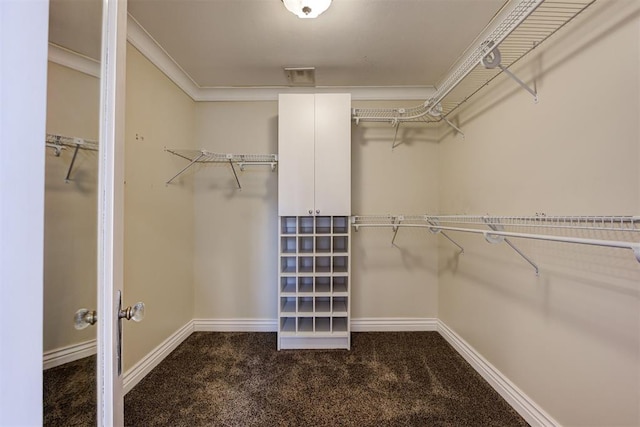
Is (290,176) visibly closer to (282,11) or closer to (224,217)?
(224,217)

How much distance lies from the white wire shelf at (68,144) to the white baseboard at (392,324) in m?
2.35

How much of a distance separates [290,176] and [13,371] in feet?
A: 5.98

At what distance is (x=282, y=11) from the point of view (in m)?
1.54

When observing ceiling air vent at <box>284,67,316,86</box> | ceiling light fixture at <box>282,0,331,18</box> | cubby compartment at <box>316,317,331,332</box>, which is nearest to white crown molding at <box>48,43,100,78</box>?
ceiling light fixture at <box>282,0,331,18</box>

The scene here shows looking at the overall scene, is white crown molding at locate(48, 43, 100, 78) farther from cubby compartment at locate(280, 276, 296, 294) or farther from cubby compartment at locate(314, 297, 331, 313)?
cubby compartment at locate(314, 297, 331, 313)

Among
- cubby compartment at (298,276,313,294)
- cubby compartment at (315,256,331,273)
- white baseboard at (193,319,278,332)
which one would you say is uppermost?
cubby compartment at (315,256,331,273)

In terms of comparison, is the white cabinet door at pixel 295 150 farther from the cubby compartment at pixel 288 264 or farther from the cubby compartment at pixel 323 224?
the cubby compartment at pixel 288 264

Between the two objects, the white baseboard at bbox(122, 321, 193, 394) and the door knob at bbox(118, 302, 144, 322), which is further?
the white baseboard at bbox(122, 321, 193, 394)

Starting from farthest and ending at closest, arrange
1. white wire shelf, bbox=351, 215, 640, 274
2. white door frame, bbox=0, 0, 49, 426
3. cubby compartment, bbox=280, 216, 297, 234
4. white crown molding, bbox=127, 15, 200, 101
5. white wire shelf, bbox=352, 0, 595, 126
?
cubby compartment, bbox=280, 216, 297, 234, white crown molding, bbox=127, 15, 200, 101, white wire shelf, bbox=352, 0, 595, 126, white wire shelf, bbox=351, 215, 640, 274, white door frame, bbox=0, 0, 49, 426

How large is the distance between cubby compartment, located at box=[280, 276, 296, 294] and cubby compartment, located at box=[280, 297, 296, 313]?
0.10 m

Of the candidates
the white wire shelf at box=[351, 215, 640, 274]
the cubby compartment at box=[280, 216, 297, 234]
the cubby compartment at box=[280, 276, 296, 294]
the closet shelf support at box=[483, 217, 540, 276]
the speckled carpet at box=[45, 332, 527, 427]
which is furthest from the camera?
the cubby compartment at box=[280, 216, 297, 234]

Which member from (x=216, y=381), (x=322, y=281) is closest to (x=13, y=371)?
(x=216, y=381)

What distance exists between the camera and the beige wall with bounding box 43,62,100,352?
0.56m

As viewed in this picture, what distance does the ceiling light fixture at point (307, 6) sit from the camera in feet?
4.47
